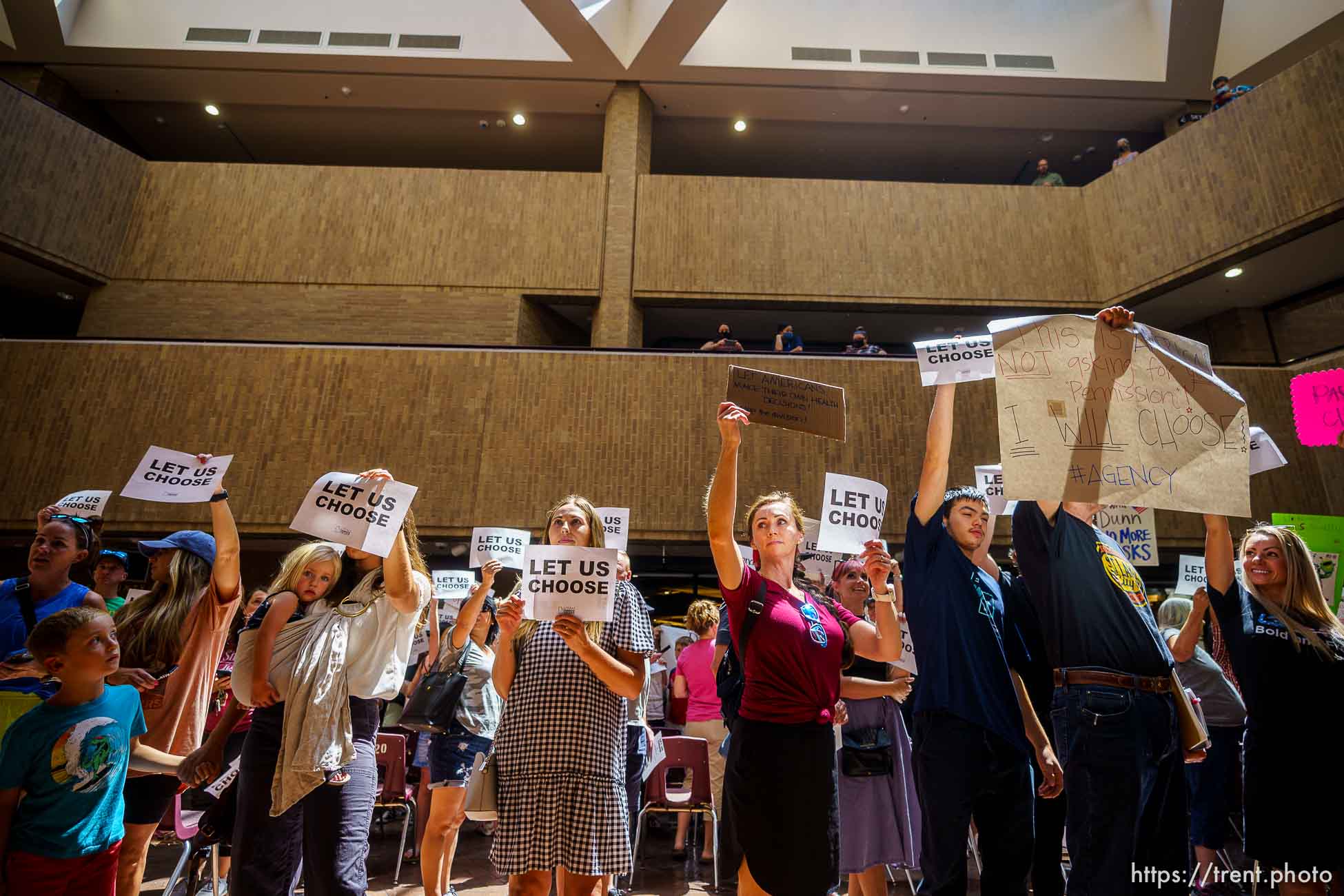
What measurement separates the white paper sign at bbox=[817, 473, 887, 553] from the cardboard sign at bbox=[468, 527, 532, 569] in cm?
209

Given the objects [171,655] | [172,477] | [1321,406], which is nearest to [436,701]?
[171,655]

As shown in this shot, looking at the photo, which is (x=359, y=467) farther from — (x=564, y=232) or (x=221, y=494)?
(x=221, y=494)

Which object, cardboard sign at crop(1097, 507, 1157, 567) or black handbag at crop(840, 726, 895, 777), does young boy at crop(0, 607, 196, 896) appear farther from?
cardboard sign at crop(1097, 507, 1157, 567)

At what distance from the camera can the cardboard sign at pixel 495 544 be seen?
16.8ft

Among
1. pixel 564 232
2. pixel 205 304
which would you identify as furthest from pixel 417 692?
pixel 205 304

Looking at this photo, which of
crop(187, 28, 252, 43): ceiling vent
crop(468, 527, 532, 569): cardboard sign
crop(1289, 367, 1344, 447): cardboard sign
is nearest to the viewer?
crop(1289, 367, 1344, 447): cardboard sign

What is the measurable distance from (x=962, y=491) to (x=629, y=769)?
2021mm

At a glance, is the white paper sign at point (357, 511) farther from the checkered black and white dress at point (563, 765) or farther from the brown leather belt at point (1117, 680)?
the brown leather belt at point (1117, 680)

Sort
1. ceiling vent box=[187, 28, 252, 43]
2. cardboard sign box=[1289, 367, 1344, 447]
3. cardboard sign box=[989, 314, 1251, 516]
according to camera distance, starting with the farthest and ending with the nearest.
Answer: ceiling vent box=[187, 28, 252, 43] < cardboard sign box=[1289, 367, 1344, 447] < cardboard sign box=[989, 314, 1251, 516]

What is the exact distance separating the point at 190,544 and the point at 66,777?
1.13 m

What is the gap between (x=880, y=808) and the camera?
3188mm

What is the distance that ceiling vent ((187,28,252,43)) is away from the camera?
986 centimetres

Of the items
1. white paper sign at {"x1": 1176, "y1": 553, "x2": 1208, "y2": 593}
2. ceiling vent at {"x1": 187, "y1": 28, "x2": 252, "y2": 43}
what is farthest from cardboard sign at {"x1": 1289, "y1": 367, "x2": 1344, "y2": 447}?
ceiling vent at {"x1": 187, "y1": 28, "x2": 252, "y2": 43}

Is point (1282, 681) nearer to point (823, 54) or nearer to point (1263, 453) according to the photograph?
point (1263, 453)
